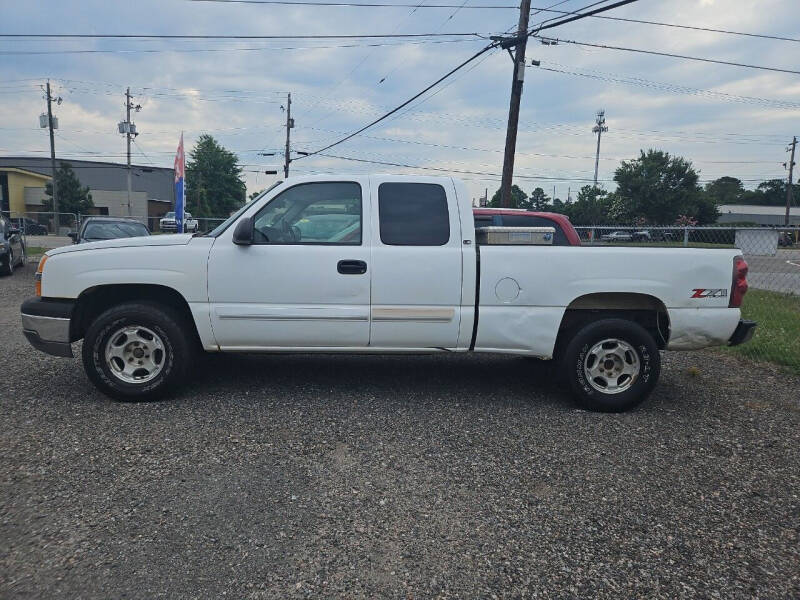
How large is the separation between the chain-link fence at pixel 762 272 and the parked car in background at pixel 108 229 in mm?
9880

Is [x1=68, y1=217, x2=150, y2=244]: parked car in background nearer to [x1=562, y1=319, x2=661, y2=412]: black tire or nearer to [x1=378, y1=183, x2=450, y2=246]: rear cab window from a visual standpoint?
[x1=378, y1=183, x2=450, y2=246]: rear cab window

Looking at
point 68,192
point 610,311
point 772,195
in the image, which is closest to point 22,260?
point 610,311

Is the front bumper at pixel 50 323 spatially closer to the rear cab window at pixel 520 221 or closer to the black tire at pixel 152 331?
the black tire at pixel 152 331

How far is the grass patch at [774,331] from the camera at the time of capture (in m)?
6.86

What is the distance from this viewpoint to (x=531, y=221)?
8516mm

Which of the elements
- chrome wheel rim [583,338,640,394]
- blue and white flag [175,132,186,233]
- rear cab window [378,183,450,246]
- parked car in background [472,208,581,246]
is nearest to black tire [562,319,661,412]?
chrome wheel rim [583,338,640,394]

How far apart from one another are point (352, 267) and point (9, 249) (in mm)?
14262

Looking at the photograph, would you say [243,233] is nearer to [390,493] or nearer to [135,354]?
[135,354]

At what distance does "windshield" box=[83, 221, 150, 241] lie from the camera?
42.6ft

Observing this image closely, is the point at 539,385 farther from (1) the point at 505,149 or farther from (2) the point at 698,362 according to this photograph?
(1) the point at 505,149

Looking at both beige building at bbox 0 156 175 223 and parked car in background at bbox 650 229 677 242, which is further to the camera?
beige building at bbox 0 156 175 223

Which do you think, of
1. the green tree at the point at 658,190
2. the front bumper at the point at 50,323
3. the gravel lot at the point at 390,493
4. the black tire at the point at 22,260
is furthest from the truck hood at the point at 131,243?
the green tree at the point at 658,190

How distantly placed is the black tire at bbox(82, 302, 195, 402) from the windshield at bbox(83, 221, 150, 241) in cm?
920

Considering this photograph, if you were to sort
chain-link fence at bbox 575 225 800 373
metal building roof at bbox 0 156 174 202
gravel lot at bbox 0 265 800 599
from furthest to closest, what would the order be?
metal building roof at bbox 0 156 174 202
chain-link fence at bbox 575 225 800 373
gravel lot at bbox 0 265 800 599
